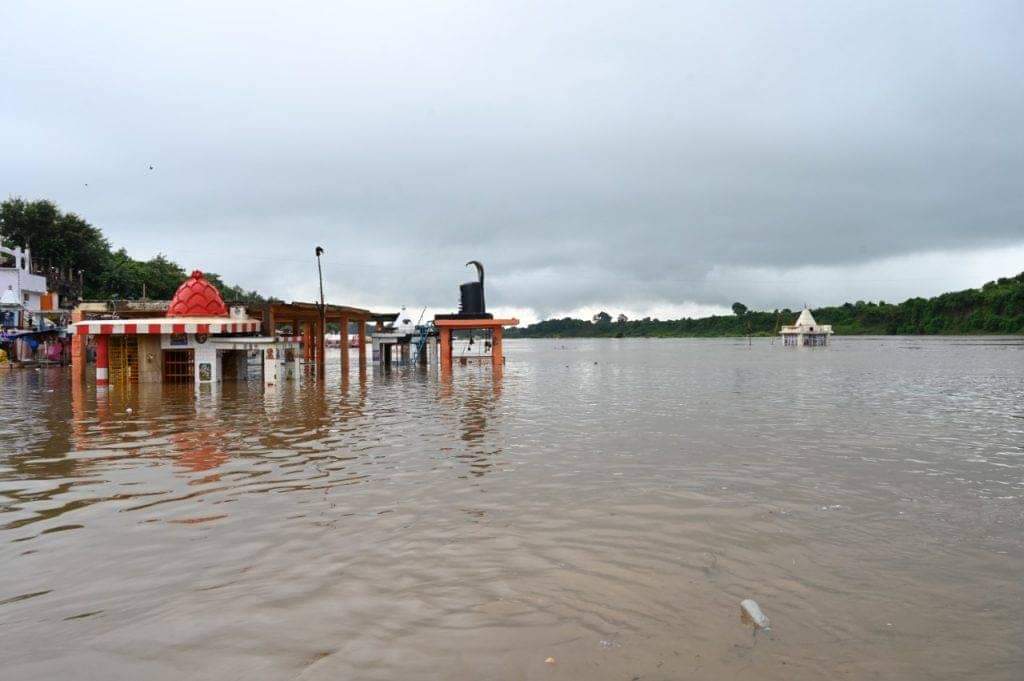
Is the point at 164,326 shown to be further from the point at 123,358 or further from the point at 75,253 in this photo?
the point at 75,253

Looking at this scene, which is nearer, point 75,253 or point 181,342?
point 181,342

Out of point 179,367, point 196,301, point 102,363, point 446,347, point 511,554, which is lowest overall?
point 511,554

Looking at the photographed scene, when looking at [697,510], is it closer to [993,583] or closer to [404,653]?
[993,583]

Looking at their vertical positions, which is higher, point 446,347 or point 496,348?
point 446,347

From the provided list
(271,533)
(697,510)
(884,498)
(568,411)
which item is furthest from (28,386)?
(884,498)

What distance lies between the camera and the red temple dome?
1334 inches

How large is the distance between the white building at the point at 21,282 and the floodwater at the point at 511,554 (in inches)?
2101

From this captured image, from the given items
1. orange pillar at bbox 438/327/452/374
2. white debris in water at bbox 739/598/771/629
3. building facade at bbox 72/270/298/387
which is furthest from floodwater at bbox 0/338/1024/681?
A: orange pillar at bbox 438/327/452/374

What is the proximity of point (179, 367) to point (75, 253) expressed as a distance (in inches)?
1841

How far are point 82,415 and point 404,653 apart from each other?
68.5ft

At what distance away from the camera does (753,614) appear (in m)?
5.66

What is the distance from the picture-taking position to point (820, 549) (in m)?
7.60

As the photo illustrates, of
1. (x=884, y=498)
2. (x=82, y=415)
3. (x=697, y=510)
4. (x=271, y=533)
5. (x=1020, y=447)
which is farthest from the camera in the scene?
(x=82, y=415)

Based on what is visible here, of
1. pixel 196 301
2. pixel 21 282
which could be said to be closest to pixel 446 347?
pixel 196 301
